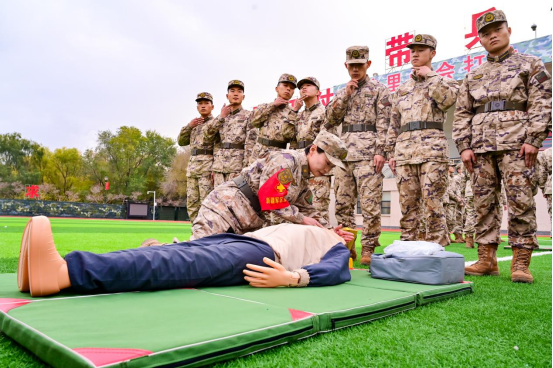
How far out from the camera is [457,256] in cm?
284

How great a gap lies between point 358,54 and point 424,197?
1.90m

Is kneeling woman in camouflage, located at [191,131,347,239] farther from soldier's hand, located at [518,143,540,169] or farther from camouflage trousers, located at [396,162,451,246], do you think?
soldier's hand, located at [518,143,540,169]

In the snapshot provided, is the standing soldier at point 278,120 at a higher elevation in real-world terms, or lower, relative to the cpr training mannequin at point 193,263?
higher

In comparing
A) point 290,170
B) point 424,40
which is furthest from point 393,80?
point 290,170

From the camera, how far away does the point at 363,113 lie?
4.85 meters

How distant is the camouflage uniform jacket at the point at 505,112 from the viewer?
131 inches

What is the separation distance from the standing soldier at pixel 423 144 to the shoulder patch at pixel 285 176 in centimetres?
166

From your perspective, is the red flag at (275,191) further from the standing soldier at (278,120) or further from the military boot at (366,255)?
the standing soldier at (278,120)

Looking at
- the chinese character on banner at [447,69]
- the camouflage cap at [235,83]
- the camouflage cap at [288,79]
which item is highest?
the chinese character on banner at [447,69]

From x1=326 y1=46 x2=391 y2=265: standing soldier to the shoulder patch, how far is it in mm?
1723

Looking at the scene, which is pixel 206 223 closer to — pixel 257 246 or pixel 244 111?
Answer: pixel 257 246

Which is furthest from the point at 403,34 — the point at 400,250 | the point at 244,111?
the point at 400,250

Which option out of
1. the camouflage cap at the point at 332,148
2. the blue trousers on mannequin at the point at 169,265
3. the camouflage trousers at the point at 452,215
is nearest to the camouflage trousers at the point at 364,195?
the camouflage cap at the point at 332,148

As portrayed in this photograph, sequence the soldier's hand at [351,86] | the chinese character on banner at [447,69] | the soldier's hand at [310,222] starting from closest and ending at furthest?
the soldier's hand at [310,222] < the soldier's hand at [351,86] < the chinese character on banner at [447,69]
